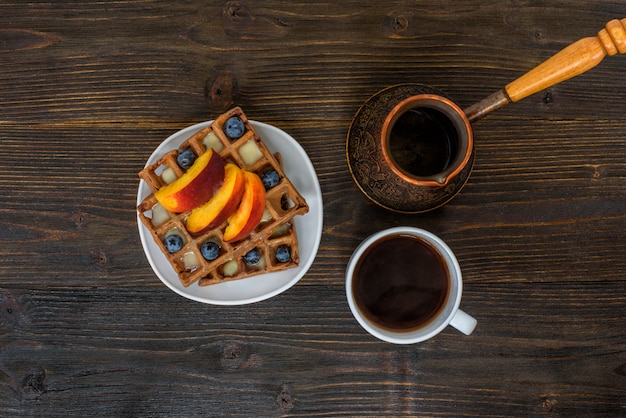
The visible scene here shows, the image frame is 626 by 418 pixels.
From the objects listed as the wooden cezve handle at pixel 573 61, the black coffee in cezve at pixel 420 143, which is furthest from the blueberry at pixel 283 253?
the wooden cezve handle at pixel 573 61

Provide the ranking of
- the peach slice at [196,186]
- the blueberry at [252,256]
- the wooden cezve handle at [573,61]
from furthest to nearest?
1. the blueberry at [252,256]
2. the peach slice at [196,186]
3. the wooden cezve handle at [573,61]

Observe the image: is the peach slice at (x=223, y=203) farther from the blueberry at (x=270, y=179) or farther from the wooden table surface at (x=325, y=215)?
the wooden table surface at (x=325, y=215)

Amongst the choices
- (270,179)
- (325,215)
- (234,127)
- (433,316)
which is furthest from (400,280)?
(234,127)

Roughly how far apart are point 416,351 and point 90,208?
72 centimetres

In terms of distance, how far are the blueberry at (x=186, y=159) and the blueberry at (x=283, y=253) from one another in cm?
22

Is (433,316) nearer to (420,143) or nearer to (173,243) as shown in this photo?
(420,143)

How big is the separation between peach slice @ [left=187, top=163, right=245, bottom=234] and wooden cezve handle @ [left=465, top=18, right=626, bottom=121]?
0.43m

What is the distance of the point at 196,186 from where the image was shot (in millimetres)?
817

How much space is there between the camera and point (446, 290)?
0.95m

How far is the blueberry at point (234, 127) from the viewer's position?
869 mm

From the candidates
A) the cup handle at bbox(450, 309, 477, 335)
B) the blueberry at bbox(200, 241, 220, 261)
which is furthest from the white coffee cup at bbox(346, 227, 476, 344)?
the blueberry at bbox(200, 241, 220, 261)

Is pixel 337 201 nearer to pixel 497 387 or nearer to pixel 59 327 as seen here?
pixel 497 387

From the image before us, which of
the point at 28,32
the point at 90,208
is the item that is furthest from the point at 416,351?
the point at 28,32

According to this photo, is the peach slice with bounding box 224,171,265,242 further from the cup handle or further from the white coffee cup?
the cup handle
